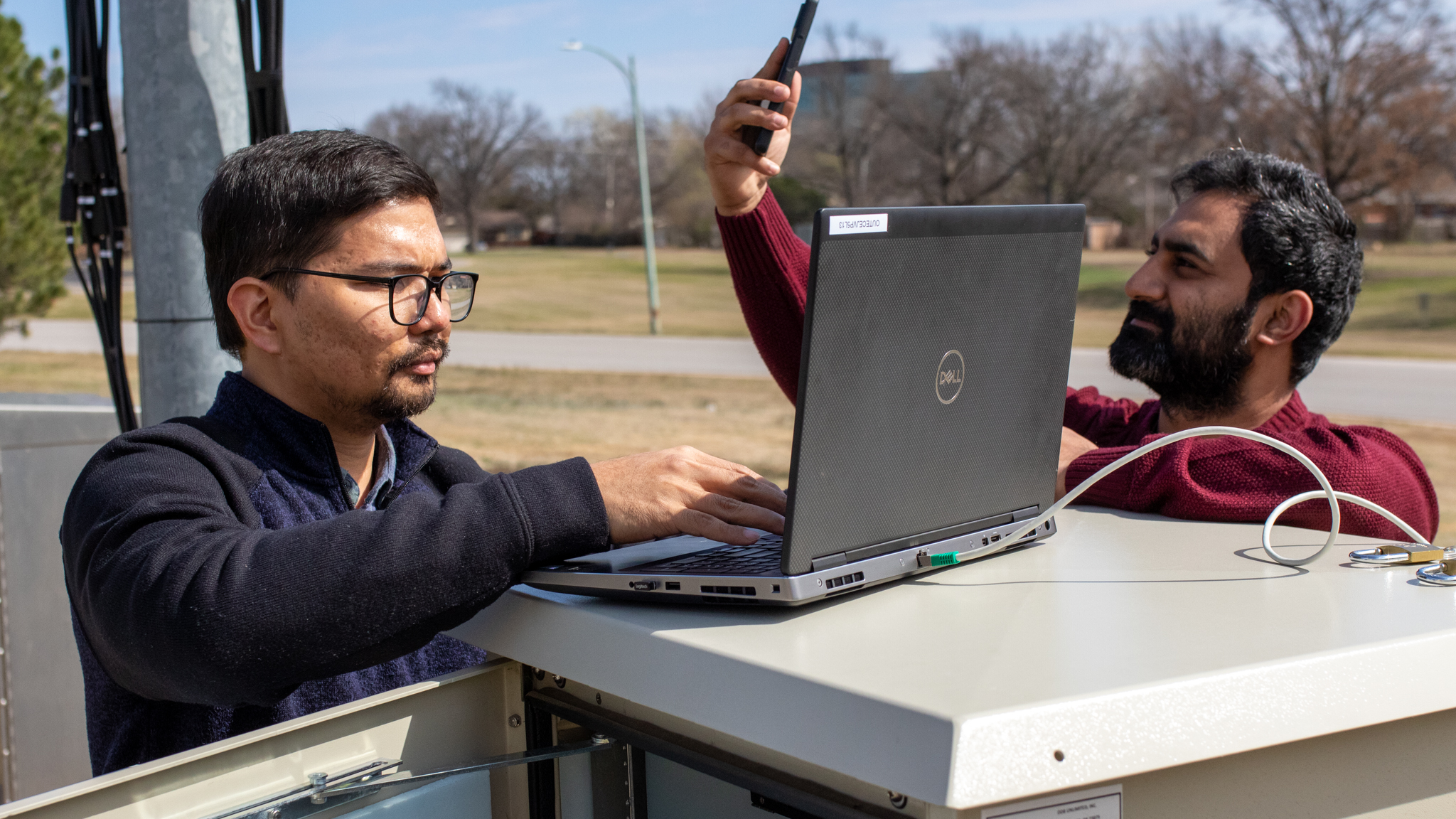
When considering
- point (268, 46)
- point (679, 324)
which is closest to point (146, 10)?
point (268, 46)

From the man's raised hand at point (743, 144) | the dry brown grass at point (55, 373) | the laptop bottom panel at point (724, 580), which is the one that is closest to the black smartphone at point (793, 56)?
the man's raised hand at point (743, 144)

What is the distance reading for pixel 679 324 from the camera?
1251 inches

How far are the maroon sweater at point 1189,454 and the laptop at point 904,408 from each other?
0.41m

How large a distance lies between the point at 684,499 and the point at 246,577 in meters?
0.50

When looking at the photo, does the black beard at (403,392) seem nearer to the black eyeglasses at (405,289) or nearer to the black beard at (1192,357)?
the black eyeglasses at (405,289)

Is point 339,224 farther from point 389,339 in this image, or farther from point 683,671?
point 683,671

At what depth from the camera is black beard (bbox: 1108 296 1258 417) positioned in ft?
7.91

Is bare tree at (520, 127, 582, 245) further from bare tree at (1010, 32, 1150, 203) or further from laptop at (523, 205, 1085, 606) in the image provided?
laptop at (523, 205, 1085, 606)

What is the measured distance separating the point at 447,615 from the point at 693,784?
14.8 inches

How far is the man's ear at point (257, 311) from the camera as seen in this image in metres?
1.78

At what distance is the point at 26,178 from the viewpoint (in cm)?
1642

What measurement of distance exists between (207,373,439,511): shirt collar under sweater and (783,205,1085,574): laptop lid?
0.91 m

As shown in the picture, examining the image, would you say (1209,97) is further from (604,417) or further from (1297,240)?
(1297,240)

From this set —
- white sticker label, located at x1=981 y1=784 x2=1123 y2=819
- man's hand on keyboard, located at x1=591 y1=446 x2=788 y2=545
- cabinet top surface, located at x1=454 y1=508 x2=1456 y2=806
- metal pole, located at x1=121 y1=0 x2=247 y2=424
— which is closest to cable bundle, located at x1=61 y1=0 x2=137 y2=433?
metal pole, located at x1=121 y1=0 x2=247 y2=424
